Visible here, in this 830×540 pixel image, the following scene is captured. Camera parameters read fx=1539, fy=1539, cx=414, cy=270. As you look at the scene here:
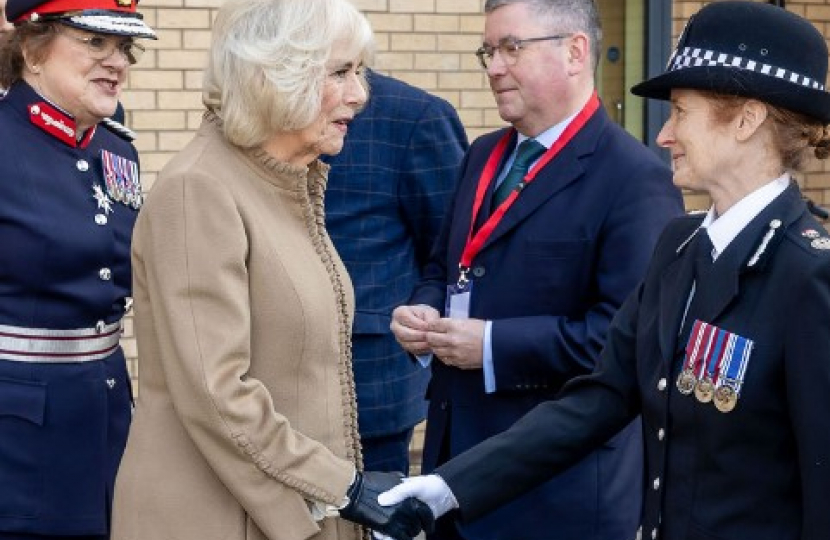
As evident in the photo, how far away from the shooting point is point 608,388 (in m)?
3.11

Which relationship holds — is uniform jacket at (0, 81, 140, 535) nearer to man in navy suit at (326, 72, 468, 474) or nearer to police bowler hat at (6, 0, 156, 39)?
police bowler hat at (6, 0, 156, 39)

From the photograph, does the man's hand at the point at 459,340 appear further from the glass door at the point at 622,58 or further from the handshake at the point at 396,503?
the glass door at the point at 622,58

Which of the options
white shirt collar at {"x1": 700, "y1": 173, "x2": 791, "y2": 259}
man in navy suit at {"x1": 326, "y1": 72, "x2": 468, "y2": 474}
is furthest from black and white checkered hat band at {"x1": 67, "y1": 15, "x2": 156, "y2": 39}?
white shirt collar at {"x1": 700, "y1": 173, "x2": 791, "y2": 259}

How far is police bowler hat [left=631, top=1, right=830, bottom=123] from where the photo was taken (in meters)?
2.72

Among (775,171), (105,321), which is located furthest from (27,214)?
(775,171)

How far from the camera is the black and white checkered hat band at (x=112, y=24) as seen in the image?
3.75 metres

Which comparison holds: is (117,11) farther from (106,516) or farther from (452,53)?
(452,53)

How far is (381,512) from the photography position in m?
3.06

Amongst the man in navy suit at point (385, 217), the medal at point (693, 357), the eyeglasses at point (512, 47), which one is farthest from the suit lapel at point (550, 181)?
the medal at point (693, 357)

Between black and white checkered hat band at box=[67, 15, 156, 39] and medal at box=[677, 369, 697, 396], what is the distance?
5.74ft

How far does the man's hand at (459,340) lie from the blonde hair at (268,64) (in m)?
0.87

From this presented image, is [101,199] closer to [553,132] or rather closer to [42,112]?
[42,112]

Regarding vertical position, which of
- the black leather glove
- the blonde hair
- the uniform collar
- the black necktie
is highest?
the blonde hair

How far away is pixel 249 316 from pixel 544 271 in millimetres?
1044
